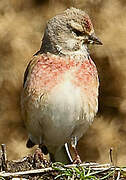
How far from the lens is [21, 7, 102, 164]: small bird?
5070 mm

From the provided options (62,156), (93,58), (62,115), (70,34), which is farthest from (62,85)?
(93,58)

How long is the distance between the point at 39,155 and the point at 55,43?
90 cm

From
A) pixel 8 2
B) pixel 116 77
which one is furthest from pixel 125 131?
pixel 8 2

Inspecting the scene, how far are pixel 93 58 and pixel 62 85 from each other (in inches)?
70.4

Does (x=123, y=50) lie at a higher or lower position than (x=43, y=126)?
higher

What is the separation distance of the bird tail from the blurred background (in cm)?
126

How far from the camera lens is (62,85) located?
16.6 feet

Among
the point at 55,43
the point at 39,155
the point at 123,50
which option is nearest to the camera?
the point at 39,155

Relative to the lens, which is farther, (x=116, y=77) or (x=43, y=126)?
(x=116, y=77)

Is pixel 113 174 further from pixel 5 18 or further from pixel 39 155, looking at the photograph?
pixel 5 18

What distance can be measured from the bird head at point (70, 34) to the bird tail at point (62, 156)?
0.83 meters

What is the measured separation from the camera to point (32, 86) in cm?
514

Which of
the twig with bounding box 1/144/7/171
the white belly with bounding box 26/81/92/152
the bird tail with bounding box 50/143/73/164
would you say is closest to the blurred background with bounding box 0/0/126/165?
the bird tail with bounding box 50/143/73/164

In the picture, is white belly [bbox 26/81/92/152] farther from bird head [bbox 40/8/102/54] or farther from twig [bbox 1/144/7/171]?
twig [bbox 1/144/7/171]
